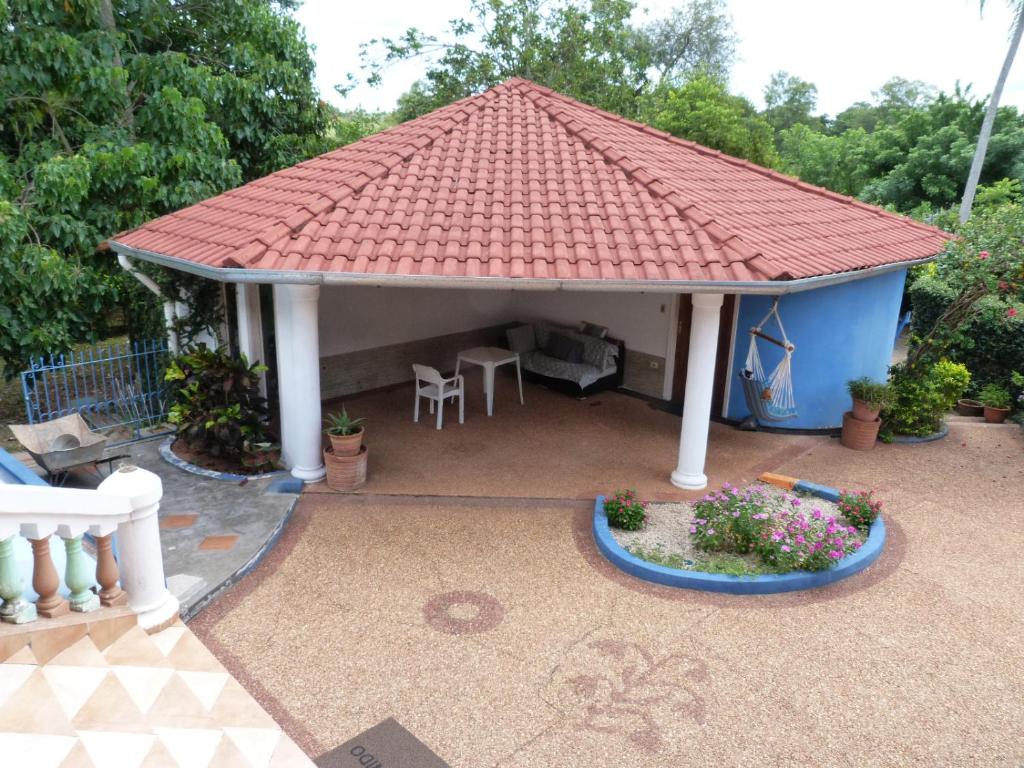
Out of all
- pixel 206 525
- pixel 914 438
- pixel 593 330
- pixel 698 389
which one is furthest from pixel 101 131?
pixel 914 438

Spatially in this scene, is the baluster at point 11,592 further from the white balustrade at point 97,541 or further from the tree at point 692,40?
the tree at point 692,40

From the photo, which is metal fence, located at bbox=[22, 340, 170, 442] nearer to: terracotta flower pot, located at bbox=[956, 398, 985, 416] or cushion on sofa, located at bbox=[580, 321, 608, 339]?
cushion on sofa, located at bbox=[580, 321, 608, 339]

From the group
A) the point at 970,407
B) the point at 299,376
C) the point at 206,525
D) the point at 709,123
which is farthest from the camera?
the point at 709,123

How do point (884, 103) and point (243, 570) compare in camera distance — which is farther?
point (884, 103)

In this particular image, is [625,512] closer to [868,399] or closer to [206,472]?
[868,399]

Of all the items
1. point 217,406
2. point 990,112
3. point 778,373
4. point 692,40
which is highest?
point 692,40

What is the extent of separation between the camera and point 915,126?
2341 cm

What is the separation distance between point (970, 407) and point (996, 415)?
0.68 meters

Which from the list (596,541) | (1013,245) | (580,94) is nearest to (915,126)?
(580,94)

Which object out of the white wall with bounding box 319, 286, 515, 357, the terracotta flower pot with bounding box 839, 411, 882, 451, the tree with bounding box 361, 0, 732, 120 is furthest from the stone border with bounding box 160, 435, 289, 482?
the tree with bounding box 361, 0, 732, 120

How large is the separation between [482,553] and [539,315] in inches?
275

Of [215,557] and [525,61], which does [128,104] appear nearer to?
[215,557]

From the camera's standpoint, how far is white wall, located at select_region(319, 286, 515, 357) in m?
10.7

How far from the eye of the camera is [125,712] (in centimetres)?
389
